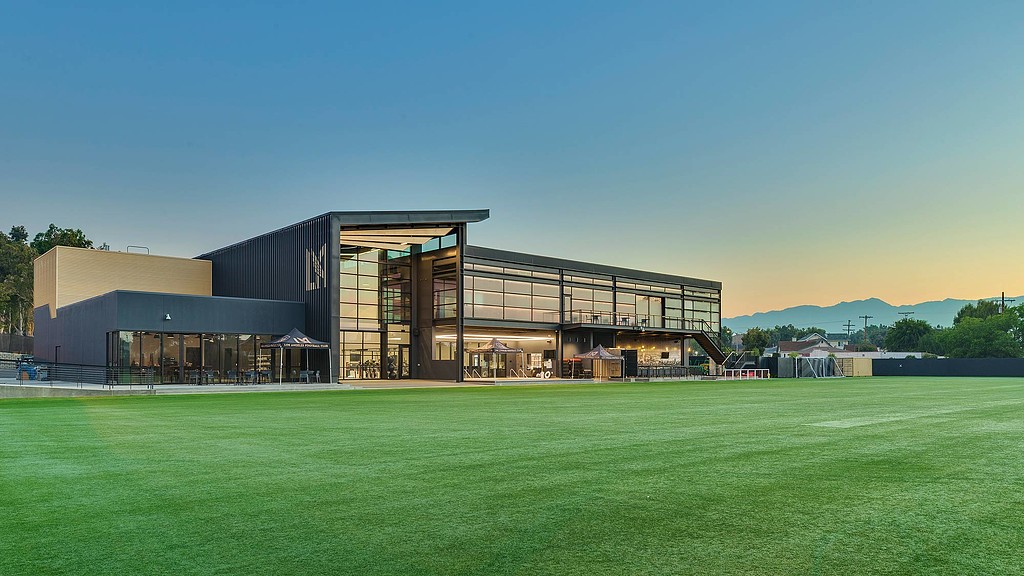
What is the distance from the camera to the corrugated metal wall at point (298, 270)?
39.1m

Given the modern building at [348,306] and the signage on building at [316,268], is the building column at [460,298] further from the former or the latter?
the signage on building at [316,268]

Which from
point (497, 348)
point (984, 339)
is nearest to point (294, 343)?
point (497, 348)

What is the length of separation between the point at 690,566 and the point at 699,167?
41297 mm

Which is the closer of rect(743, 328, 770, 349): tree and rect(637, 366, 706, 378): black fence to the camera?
rect(637, 366, 706, 378): black fence

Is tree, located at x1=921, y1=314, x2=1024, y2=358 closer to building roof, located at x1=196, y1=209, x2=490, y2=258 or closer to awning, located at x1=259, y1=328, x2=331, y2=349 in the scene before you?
building roof, located at x1=196, y1=209, x2=490, y2=258

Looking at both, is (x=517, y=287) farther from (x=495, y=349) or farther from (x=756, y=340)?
(x=756, y=340)

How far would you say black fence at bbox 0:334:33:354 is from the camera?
75438mm

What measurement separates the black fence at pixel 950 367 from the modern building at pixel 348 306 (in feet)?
69.3

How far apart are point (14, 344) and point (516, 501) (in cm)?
8612

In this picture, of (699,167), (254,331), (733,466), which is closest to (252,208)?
(254,331)

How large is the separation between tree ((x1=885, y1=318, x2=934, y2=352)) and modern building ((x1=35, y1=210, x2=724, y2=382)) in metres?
88.8

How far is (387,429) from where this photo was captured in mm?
12844

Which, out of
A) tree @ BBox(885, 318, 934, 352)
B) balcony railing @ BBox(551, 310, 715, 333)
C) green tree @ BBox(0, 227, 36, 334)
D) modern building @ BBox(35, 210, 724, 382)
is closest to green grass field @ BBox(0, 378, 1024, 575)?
modern building @ BBox(35, 210, 724, 382)

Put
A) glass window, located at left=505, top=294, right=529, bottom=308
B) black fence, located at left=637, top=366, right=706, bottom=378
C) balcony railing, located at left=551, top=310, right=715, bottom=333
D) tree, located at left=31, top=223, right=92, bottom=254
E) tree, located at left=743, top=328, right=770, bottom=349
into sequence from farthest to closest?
tree, located at left=743, top=328, right=770, bottom=349 → tree, located at left=31, top=223, right=92, bottom=254 → balcony railing, located at left=551, top=310, right=715, bottom=333 → black fence, located at left=637, top=366, right=706, bottom=378 → glass window, located at left=505, top=294, right=529, bottom=308
